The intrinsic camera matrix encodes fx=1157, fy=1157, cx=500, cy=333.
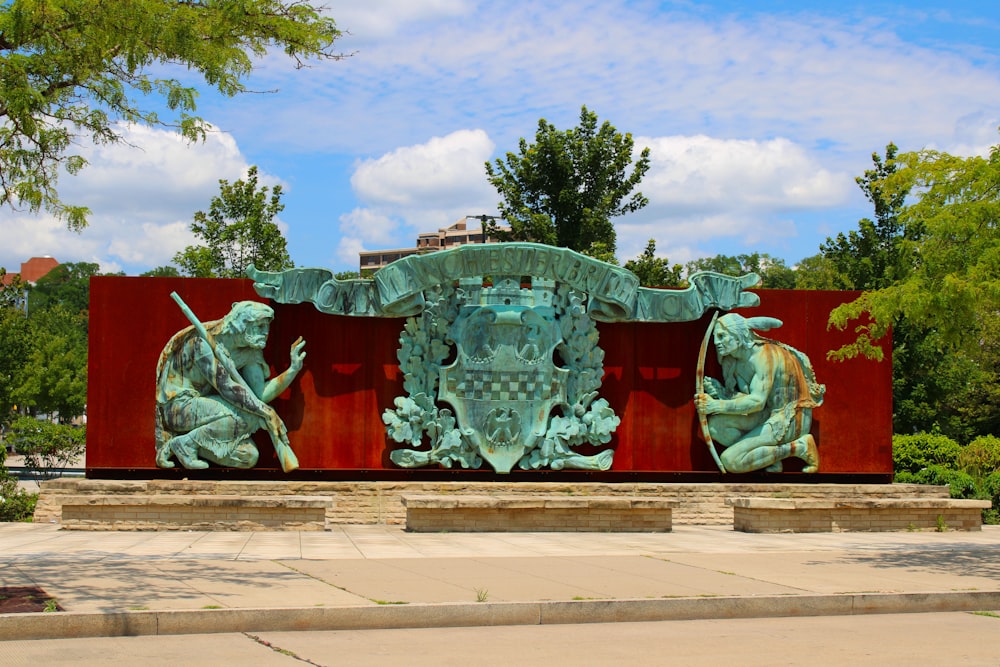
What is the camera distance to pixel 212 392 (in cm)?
1811

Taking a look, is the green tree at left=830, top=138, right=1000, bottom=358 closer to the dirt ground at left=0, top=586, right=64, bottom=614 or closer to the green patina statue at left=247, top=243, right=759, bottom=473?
the green patina statue at left=247, top=243, right=759, bottom=473

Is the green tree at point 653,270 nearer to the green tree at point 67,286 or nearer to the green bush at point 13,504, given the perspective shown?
the green bush at point 13,504

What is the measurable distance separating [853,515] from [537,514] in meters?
5.21

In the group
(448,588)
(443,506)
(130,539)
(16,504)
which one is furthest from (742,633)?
(16,504)

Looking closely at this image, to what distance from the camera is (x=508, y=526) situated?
1769 cm

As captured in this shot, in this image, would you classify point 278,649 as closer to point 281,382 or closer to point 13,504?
point 281,382

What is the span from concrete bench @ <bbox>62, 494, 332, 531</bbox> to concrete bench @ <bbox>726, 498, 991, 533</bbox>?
21.6 ft

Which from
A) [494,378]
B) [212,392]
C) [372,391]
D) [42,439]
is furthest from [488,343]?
[42,439]

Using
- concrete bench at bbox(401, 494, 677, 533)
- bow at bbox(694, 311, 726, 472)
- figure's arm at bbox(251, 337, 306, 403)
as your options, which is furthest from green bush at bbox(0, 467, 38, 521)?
bow at bbox(694, 311, 726, 472)

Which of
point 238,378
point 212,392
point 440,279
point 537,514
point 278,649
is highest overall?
point 440,279

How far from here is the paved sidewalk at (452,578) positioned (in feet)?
31.9

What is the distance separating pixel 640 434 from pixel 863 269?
46.1ft

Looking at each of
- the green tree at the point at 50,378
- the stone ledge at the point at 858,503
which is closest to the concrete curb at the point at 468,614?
the stone ledge at the point at 858,503

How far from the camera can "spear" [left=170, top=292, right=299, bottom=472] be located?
17969 millimetres
